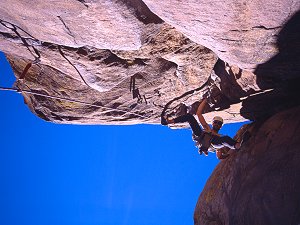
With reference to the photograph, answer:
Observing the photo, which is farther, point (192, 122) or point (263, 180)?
point (192, 122)

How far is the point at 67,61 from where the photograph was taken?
19.6ft

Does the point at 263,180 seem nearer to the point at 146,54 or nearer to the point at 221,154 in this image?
the point at 221,154

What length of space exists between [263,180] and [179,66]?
3.53 metres

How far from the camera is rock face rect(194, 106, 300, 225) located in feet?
16.8

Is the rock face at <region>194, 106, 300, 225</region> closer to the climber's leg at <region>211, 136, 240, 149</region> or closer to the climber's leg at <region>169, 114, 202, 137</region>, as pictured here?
the climber's leg at <region>211, 136, 240, 149</region>

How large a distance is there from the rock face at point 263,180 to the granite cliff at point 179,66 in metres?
0.03

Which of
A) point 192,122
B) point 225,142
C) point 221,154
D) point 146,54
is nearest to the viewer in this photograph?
point 146,54

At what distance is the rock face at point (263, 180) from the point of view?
513 centimetres

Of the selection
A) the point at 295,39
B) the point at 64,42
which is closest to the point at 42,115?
the point at 64,42

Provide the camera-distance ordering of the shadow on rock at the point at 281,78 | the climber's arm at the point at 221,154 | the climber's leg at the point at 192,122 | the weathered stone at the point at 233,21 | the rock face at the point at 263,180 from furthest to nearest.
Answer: the climber's arm at the point at 221,154, the climber's leg at the point at 192,122, the rock face at the point at 263,180, the shadow on rock at the point at 281,78, the weathered stone at the point at 233,21

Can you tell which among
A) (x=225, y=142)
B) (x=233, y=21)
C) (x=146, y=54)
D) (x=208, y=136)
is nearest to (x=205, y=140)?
(x=208, y=136)

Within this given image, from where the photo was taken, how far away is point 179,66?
6859 mm

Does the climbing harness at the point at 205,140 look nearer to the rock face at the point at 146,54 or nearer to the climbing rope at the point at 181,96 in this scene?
the rock face at the point at 146,54

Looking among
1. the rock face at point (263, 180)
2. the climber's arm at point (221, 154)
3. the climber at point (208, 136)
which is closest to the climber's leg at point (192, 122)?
the climber at point (208, 136)
